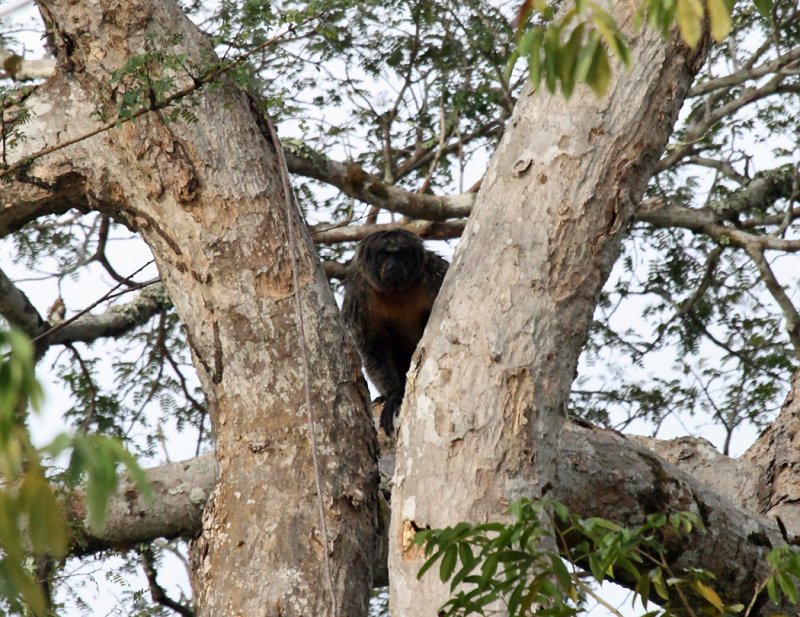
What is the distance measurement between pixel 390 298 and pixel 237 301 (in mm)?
2903

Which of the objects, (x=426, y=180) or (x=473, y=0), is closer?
(x=426, y=180)

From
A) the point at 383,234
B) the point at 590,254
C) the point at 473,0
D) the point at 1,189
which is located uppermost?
the point at 473,0

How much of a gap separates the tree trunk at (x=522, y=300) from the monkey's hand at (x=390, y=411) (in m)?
1.81

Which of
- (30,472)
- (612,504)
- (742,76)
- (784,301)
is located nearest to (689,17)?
(30,472)

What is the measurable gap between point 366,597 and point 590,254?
4.33ft

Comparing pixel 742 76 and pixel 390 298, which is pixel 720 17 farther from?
pixel 742 76

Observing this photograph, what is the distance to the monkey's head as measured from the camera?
20.5 ft

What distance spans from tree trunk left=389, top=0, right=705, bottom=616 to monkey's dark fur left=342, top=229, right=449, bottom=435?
9.12 ft

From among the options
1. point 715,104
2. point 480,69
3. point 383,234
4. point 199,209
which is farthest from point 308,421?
point 715,104

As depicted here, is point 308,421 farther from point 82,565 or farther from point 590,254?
point 82,565

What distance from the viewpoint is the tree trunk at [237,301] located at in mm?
3475

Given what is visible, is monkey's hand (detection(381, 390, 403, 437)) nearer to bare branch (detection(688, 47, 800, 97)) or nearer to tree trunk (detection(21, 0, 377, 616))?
tree trunk (detection(21, 0, 377, 616))

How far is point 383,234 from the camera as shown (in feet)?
20.9

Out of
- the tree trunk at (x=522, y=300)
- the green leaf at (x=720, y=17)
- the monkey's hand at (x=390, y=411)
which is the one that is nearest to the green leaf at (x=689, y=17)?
the green leaf at (x=720, y=17)
